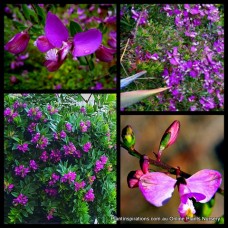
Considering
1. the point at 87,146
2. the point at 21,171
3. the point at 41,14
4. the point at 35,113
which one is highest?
the point at 41,14

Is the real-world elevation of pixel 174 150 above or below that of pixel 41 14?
below

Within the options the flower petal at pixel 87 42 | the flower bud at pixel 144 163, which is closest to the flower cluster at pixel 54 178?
the flower bud at pixel 144 163

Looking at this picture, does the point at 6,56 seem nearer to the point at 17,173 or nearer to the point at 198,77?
the point at 17,173

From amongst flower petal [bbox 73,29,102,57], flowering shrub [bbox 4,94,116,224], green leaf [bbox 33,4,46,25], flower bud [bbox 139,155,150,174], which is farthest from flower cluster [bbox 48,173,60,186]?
green leaf [bbox 33,4,46,25]

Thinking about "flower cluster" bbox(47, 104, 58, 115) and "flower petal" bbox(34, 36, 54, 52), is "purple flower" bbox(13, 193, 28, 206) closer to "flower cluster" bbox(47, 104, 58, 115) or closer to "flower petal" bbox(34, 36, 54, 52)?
"flower cluster" bbox(47, 104, 58, 115)

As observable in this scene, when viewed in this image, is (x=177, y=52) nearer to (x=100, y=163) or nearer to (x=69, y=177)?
(x=100, y=163)

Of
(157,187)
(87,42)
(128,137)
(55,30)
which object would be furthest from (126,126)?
(55,30)

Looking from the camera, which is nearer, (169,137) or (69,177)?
(169,137)
